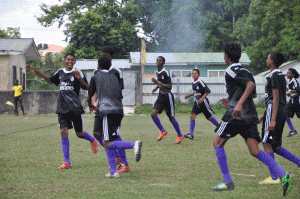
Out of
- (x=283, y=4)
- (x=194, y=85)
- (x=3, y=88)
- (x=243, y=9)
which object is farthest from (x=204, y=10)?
(x=194, y=85)

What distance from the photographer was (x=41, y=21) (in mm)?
44594

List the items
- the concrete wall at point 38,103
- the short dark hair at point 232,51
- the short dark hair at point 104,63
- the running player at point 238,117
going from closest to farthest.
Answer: the running player at point 238,117
the short dark hair at point 232,51
the short dark hair at point 104,63
the concrete wall at point 38,103

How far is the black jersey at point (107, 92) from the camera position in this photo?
217 inches

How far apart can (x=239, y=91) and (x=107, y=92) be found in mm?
1829

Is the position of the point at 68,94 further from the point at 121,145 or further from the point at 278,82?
the point at 278,82

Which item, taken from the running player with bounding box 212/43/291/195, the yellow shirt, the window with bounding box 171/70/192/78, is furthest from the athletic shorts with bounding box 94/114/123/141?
the window with bounding box 171/70/192/78

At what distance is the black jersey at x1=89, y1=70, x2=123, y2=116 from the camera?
550 centimetres

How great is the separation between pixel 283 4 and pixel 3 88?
80.4 feet

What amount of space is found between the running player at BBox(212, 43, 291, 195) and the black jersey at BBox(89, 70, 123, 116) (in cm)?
152

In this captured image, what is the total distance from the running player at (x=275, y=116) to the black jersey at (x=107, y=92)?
205 centimetres

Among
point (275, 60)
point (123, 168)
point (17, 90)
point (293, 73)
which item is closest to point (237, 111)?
point (275, 60)

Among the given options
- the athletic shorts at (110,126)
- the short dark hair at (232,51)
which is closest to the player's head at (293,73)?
the short dark hair at (232,51)

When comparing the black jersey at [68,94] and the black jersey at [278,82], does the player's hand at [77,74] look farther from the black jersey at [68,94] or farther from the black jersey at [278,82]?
the black jersey at [278,82]

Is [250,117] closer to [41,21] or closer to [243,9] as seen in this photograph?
[243,9]
